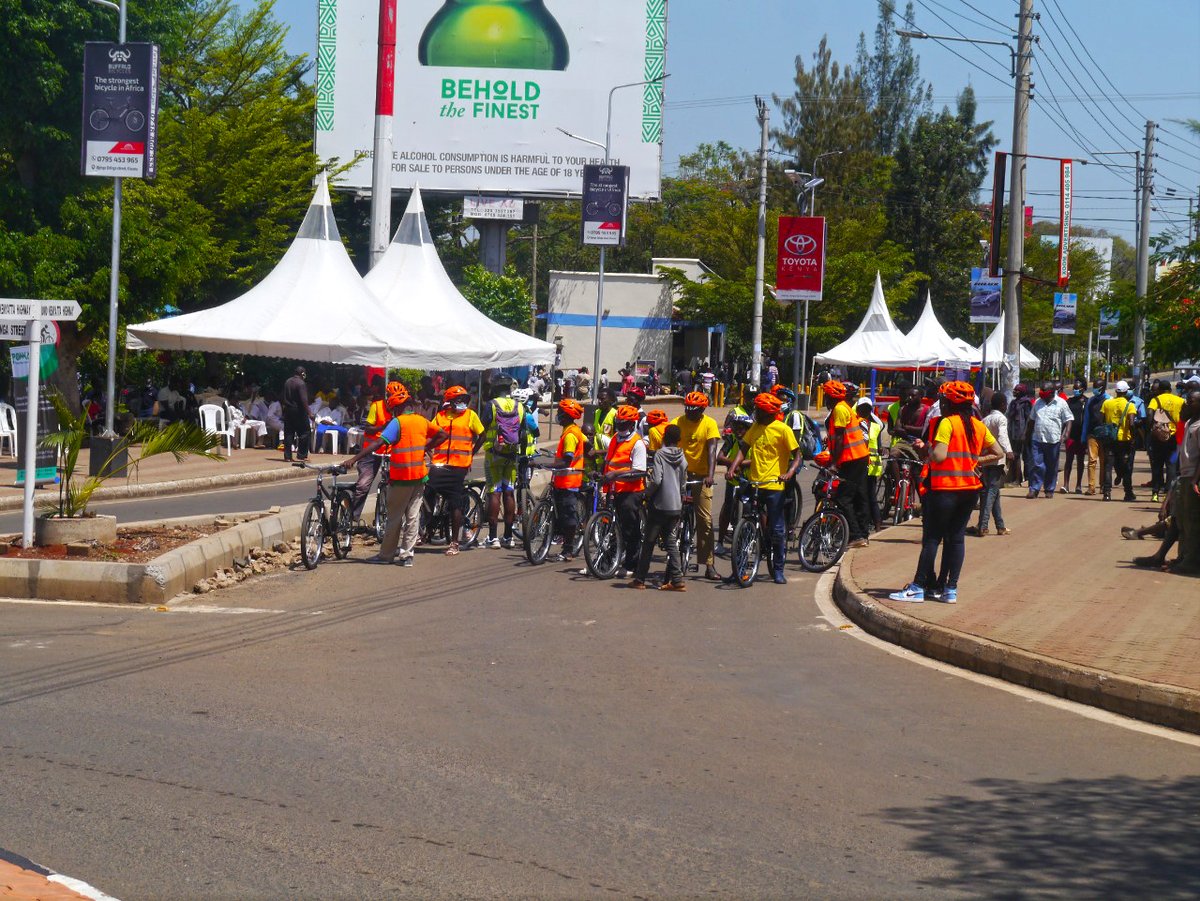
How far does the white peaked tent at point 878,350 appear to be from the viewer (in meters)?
37.0

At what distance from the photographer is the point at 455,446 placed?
1495 centimetres

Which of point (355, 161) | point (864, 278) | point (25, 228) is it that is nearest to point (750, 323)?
point (864, 278)

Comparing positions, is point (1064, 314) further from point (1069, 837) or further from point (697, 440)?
point (1069, 837)

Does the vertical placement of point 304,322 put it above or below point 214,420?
above

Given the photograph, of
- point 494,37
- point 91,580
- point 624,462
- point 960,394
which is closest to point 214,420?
point 624,462

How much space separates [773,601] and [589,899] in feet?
25.4

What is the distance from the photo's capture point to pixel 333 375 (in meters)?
39.6

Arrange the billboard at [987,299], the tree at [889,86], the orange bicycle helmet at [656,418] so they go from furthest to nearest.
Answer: the tree at [889,86], the billboard at [987,299], the orange bicycle helmet at [656,418]

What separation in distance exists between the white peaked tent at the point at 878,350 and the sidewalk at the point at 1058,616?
66.0 feet

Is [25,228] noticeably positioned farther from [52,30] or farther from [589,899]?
[589,899]

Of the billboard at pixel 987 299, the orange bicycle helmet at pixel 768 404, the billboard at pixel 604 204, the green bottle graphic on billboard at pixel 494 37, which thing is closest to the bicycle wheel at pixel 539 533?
the orange bicycle helmet at pixel 768 404

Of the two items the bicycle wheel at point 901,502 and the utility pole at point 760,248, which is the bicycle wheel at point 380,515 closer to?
the bicycle wheel at point 901,502

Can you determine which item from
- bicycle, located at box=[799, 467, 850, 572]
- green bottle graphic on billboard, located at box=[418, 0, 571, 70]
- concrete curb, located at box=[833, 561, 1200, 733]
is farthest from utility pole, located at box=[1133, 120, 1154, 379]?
concrete curb, located at box=[833, 561, 1200, 733]

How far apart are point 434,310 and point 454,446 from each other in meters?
13.1
